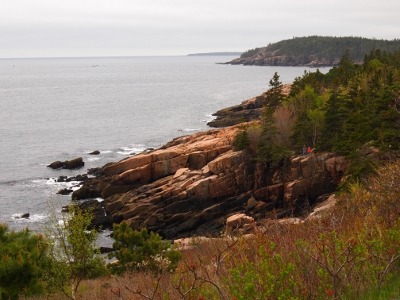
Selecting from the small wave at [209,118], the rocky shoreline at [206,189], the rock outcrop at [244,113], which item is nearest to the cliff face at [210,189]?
the rocky shoreline at [206,189]

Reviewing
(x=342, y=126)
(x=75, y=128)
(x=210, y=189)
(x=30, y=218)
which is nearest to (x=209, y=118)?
(x=75, y=128)

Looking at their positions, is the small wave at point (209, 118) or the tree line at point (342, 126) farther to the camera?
the small wave at point (209, 118)

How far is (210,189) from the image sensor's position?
3869 centimetres

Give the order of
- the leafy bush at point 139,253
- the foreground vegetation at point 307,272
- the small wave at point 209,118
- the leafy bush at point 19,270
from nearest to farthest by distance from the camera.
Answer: the foreground vegetation at point 307,272 < the leafy bush at point 19,270 < the leafy bush at point 139,253 < the small wave at point 209,118

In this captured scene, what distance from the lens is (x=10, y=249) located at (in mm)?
12703

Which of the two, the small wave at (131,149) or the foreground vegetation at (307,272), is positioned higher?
the foreground vegetation at (307,272)

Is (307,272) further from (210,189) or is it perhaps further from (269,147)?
(269,147)

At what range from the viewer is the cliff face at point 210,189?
121 ft

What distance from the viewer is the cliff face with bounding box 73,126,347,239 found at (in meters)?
36.8

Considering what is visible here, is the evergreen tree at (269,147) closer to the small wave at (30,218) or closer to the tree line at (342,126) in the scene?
the tree line at (342,126)

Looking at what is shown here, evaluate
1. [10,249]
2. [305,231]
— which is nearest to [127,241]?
[10,249]

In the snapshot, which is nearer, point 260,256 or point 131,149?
point 260,256

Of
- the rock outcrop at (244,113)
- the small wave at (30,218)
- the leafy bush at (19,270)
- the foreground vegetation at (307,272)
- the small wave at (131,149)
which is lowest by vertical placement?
the small wave at (30,218)

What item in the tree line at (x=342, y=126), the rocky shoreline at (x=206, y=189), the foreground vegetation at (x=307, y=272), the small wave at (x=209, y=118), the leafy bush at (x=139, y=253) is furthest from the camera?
the small wave at (x=209, y=118)
